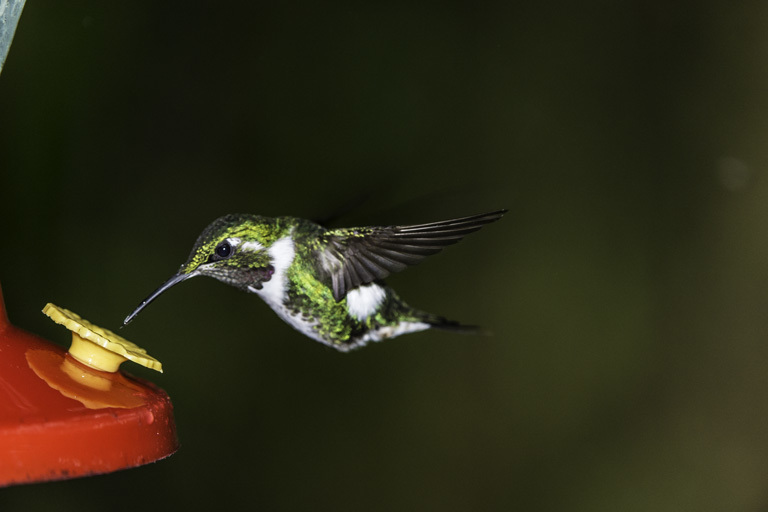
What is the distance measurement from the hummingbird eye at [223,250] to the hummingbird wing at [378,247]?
253 millimetres

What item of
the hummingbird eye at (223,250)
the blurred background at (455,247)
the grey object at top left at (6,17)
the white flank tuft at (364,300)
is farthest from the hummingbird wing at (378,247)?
the blurred background at (455,247)

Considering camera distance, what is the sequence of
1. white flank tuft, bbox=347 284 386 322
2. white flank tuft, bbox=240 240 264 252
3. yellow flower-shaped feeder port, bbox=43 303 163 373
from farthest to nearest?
white flank tuft, bbox=347 284 386 322
white flank tuft, bbox=240 240 264 252
yellow flower-shaped feeder port, bbox=43 303 163 373

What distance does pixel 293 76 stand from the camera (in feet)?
11.6

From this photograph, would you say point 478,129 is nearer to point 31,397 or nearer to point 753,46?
point 753,46

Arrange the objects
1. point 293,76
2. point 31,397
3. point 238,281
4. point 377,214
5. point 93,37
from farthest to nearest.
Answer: point 293,76 → point 93,37 → point 377,214 → point 238,281 → point 31,397

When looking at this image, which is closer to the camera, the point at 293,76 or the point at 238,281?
the point at 238,281

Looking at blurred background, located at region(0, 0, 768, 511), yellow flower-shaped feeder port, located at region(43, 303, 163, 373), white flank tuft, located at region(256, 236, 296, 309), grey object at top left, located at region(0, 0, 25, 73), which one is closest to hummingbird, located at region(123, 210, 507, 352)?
white flank tuft, located at region(256, 236, 296, 309)

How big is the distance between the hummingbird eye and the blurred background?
6.42 feet

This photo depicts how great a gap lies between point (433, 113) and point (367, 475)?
66.5 inches

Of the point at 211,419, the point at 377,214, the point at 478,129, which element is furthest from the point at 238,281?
the point at 478,129

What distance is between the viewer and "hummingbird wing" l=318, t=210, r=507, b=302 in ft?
4.65

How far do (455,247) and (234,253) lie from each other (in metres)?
2.20

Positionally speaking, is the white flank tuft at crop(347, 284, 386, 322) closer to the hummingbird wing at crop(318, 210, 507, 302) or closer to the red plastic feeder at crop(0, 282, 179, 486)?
the hummingbird wing at crop(318, 210, 507, 302)

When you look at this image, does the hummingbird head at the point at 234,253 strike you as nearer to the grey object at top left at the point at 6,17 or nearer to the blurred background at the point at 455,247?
the grey object at top left at the point at 6,17
